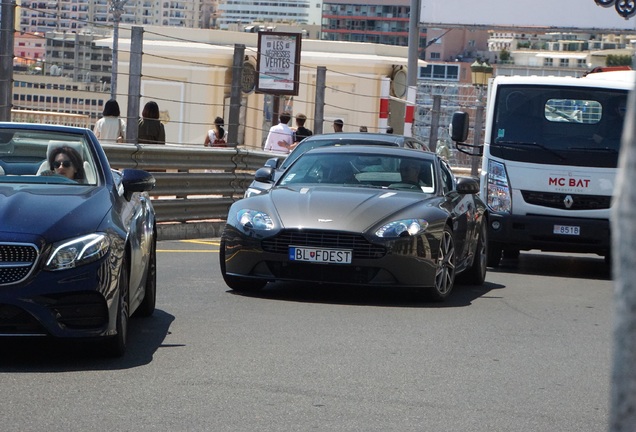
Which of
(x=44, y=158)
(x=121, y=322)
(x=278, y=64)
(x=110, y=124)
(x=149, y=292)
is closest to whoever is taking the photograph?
(x=121, y=322)

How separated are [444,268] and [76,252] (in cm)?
450

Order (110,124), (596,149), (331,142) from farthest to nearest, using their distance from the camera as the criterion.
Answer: (110,124), (331,142), (596,149)

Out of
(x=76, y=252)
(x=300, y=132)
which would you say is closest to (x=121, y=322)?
(x=76, y=252)

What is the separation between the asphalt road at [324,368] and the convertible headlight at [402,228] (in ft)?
1.90

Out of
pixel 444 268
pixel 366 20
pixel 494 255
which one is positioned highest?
pixel 366 20

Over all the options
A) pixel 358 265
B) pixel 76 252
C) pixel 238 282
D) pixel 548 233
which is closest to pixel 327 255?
pixel 358 265

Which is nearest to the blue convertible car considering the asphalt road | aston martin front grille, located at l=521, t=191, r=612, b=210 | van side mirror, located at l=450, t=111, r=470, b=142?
the asphalt road

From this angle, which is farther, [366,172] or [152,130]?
[152,130]

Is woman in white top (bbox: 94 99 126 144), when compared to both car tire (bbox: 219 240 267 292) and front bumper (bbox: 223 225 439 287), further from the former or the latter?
front bumper (bbox: 223 225 439 287)

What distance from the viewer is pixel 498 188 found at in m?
14.6

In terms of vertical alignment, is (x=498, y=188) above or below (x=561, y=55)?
below

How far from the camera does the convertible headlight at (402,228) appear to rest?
399 inches

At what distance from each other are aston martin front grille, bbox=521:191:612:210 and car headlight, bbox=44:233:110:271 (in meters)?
8.24

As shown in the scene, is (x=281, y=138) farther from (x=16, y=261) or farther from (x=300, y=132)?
(x=16, y=261)
